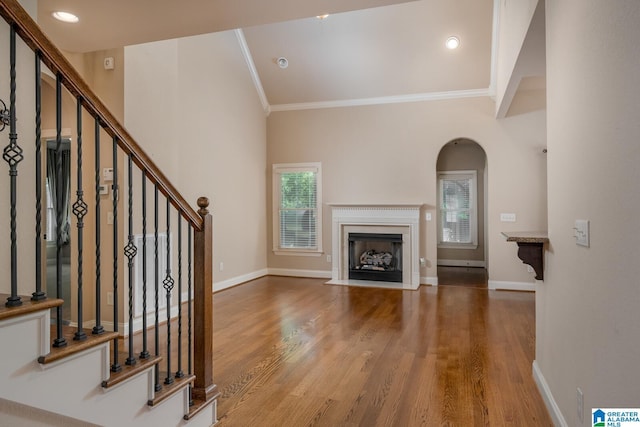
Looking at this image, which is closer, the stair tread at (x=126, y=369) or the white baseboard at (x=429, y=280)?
the stair tread at (x=126, y=369)

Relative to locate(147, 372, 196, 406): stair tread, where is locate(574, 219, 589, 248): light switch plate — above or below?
above

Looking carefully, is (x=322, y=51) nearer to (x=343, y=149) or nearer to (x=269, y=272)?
(x=343, y=149)

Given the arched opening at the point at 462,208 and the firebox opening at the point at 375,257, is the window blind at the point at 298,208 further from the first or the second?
the arched opening at the point at 462,208

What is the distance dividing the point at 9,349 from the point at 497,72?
20.1ft

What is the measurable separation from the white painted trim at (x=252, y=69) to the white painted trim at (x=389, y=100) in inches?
6.2

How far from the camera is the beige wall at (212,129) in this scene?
4078mm

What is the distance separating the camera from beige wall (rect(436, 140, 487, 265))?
8.36 m

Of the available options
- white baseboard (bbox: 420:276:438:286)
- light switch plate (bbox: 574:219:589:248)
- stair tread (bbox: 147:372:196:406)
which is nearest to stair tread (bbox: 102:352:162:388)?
stair tread (bbox: 147:372:196:406)

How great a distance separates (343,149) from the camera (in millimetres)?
6887

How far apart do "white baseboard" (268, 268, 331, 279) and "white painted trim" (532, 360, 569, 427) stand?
4477 millimetres

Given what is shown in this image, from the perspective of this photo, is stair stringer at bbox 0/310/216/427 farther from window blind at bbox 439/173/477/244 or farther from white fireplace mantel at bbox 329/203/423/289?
window blind at bbox 439/173/477/244

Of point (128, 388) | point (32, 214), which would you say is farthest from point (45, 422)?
point (32, 214)

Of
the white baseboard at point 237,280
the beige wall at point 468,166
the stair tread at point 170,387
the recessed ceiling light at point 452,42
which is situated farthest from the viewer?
the beige wall at point 468,166

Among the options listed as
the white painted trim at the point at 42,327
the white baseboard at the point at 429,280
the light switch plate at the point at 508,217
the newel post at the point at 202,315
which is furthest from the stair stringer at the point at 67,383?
the light switch plate at the point at 508,217
